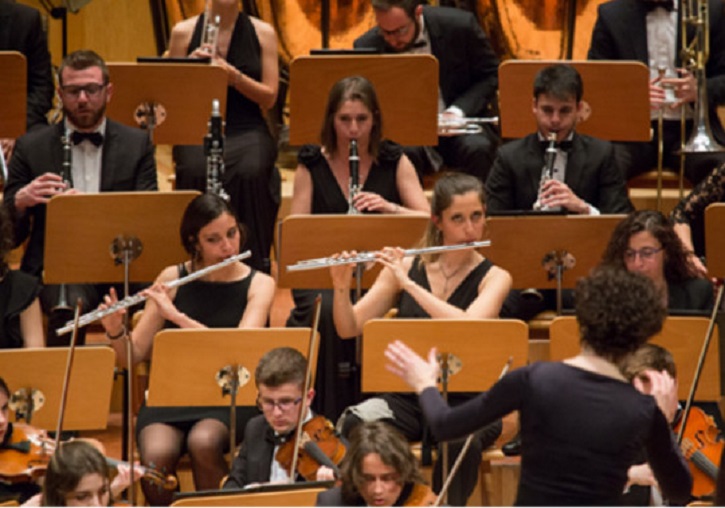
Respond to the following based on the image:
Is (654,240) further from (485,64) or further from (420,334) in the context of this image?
(485,64)

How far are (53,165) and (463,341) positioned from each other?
4.40 ft

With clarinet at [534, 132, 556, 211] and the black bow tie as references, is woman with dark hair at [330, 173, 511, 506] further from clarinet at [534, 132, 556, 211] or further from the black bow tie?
the black bow tie

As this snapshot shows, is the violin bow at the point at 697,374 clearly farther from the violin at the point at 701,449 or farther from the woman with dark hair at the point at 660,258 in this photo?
the woman with dark hair at the point at 660,258

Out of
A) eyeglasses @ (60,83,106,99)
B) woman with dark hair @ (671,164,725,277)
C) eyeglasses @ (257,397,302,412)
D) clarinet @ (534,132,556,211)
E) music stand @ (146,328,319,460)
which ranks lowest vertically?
eyeglasses @ (257,397,302,412)

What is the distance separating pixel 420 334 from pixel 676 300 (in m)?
0.77

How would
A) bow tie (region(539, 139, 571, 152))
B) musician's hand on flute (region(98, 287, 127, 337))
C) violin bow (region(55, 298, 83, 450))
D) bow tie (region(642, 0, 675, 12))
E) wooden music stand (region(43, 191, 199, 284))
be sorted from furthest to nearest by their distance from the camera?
bow tie (region(642, 0, 675, 12)) < bow tie (region(539, 139, 571, 152)) < wooden music stand (region(43, 191, 199, 284)) < musician's hand on flute (region(98, 287, 127, 337)) < violin bow (region(55, 298, 83, 450))

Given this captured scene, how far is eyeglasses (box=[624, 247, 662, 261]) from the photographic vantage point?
3.41 metres

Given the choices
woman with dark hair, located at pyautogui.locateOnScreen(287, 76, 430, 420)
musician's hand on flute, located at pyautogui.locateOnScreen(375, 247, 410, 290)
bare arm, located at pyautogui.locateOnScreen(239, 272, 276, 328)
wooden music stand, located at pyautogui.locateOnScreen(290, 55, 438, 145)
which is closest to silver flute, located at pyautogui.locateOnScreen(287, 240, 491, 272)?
musician's hand on flute, located at pyautogui.locateOnScreen(375, 247, 410, 290)

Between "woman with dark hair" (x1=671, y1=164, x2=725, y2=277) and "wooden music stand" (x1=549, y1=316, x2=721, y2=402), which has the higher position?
"woman with dark hair" (x1=671, y1=164, x2=725, y2=277)

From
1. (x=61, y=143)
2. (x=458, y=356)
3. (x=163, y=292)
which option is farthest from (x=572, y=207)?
(x=61, y=143)

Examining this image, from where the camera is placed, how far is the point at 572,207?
3.75 m

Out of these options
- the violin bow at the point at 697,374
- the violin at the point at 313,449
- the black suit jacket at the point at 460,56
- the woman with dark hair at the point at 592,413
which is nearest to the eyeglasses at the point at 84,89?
the black suit jacket at the point at 460,56

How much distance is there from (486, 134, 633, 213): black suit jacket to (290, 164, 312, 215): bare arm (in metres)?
0.48

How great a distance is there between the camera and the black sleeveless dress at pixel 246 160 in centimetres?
425
